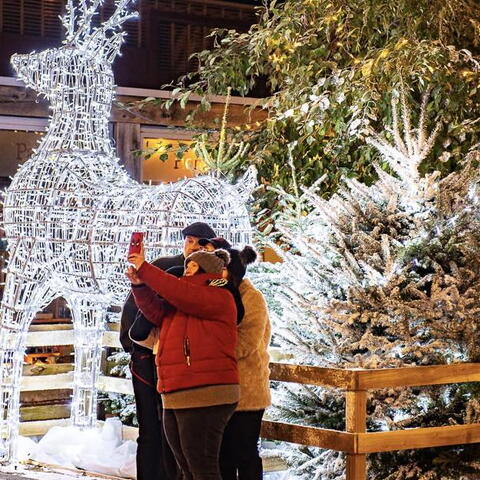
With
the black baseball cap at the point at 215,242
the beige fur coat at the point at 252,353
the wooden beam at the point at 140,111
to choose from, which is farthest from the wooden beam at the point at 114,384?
the wooden beam at the point at 140,111

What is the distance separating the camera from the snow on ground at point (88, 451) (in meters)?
7.47

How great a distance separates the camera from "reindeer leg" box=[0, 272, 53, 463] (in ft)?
24.7

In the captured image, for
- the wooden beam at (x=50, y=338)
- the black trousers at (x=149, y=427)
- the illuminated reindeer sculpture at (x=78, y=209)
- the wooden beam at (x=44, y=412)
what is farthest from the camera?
the wooden beam at (x=44, y=412)

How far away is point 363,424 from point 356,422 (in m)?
0.05

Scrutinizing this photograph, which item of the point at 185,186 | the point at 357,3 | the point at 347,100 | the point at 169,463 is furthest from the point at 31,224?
the point at 357,3

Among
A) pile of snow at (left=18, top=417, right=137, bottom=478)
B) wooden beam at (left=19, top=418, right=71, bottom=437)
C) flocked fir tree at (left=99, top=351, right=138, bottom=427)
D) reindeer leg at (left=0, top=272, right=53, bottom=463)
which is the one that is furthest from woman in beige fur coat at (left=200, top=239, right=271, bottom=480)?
wooden beam at (left=19, top=418, right=71, bottom=437)

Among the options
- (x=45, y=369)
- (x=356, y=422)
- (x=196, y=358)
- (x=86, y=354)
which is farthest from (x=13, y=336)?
(x=356, y=422)

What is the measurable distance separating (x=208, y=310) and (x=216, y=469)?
79cm

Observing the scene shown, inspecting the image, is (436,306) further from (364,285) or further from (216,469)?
(216,469)

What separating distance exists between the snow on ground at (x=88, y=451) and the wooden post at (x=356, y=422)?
109cm

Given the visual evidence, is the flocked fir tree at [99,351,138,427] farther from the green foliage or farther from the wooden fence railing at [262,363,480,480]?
the wooden fence railing at [262,363,480,480]

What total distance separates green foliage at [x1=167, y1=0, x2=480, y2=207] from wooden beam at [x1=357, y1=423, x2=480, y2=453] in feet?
8.31

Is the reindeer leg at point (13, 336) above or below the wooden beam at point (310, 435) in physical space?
above

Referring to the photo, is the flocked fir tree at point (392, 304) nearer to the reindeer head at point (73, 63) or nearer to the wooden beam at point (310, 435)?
the wooden beam at point (310, 435)
